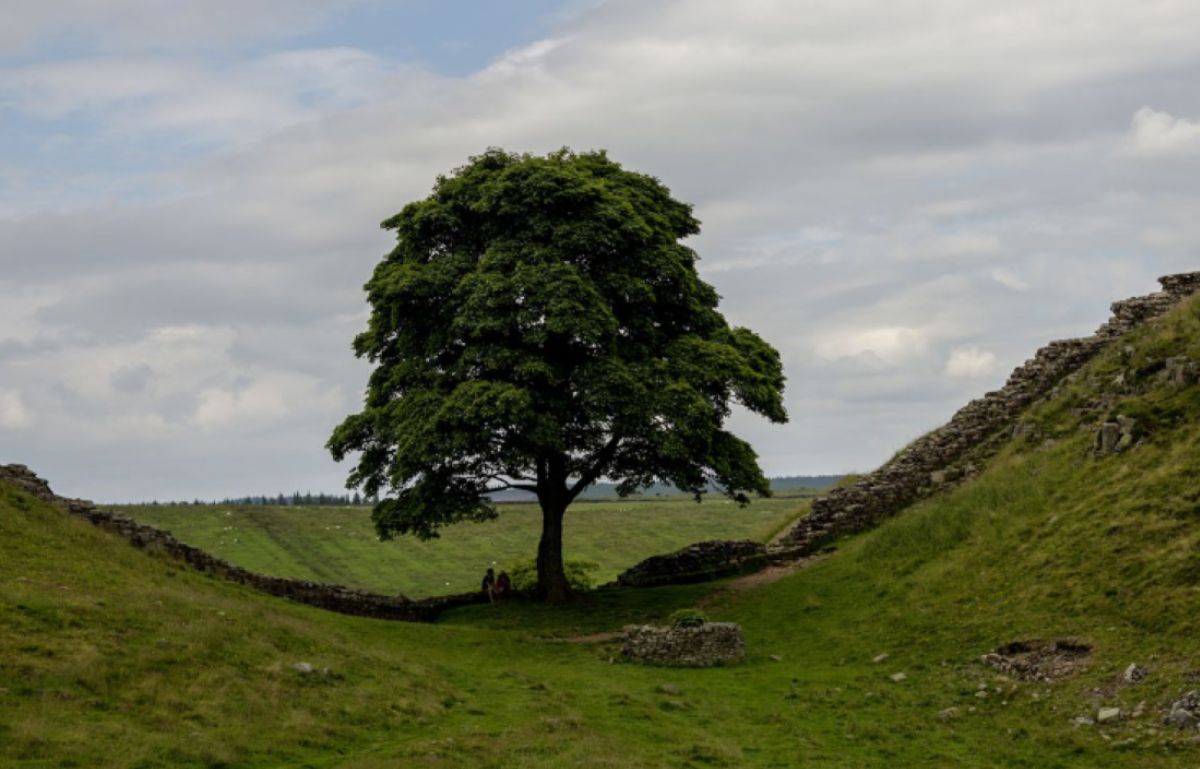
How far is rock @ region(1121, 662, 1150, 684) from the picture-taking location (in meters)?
22.4

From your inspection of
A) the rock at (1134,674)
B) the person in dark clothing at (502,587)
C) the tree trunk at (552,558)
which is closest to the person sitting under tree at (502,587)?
the person in dark clothing at (502,587)

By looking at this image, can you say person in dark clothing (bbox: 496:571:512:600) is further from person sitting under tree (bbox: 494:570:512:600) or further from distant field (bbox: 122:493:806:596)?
distant field (bbox: 122:493:806:596)

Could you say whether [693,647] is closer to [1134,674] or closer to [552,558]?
[552,558]

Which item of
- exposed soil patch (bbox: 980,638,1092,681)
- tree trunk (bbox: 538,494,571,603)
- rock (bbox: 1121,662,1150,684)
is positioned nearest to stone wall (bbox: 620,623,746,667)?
exposed soil patch (bbox: 980,638,1092,681)

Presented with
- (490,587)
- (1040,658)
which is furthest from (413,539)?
(1040,658)

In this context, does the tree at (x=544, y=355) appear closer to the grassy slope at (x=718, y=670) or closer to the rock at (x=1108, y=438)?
the grassy slope at (x=718, y=670)

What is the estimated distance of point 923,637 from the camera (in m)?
30.0

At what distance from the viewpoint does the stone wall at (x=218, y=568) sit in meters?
37.4

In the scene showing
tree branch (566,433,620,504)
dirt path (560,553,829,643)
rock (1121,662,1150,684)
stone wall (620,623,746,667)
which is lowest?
stone wall (620,623,746,667)

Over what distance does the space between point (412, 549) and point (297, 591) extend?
2194 inches

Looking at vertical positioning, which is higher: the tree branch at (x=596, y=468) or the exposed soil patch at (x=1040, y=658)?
the tree branch at (x=596, y=468)

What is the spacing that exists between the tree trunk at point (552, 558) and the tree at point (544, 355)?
0.25ft

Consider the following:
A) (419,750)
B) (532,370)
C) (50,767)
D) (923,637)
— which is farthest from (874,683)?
(50,767)

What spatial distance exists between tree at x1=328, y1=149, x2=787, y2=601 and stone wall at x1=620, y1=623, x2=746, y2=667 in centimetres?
819
